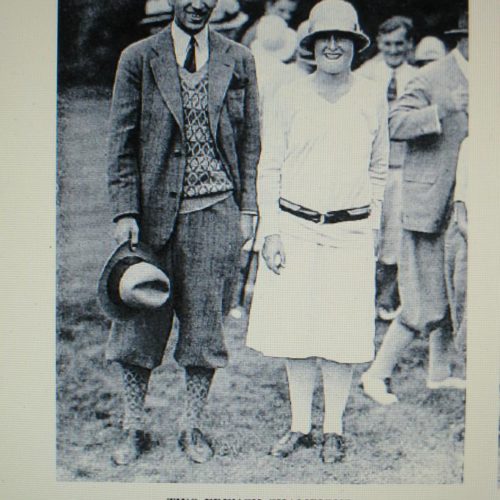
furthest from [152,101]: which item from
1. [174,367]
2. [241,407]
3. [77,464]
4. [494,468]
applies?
[494,468]

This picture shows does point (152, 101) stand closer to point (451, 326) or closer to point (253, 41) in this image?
point (253, 41)

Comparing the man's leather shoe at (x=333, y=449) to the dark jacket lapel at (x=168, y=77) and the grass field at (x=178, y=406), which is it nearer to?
the grass field at (x=178, y=406)

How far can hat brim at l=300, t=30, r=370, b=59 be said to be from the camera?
3.38 metres

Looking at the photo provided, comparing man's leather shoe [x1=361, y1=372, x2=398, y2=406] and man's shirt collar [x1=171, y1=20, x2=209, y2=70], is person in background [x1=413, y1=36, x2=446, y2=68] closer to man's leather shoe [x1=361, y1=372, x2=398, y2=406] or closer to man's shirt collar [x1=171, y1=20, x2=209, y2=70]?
man's shirt collar [x1=171, y1=20, x2=209, y2=70]

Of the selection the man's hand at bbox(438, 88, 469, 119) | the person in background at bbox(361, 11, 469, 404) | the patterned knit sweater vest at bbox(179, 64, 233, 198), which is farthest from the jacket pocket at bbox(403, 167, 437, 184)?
the patterned knit sweater vest at bbox(179, 64, 233, 198)

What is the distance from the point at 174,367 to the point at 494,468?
133 cm

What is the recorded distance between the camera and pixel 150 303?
11.0 ft

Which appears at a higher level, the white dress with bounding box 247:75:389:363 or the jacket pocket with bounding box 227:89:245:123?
the jacket pocket with bounding box 227:89:245:123

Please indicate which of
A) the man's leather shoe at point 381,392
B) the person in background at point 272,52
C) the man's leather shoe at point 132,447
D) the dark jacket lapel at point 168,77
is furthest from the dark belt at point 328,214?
the man's leather shoe at point 132,447

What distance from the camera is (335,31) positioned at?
3.38 m

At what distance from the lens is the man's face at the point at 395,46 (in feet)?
11.1

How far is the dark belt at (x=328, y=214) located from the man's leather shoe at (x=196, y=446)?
0.95 meters

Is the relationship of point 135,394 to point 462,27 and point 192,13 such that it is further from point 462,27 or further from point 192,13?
point 462,27

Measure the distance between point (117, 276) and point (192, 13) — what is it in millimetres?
1083
